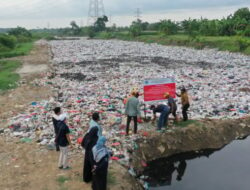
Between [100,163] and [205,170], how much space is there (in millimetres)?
3556

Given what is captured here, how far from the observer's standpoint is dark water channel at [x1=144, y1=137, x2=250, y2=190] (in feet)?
21.5

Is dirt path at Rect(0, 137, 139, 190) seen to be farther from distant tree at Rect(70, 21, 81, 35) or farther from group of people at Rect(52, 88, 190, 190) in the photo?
distant tree at Rect(70, 21, 81, 35)

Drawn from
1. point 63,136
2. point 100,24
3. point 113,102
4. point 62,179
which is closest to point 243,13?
point 113,102

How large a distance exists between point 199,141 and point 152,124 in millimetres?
1488

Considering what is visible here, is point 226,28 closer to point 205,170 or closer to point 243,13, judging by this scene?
point 243,13

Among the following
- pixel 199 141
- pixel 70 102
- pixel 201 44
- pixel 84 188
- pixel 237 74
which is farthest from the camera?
pixel 201 44

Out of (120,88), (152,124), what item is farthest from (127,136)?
(120,88)

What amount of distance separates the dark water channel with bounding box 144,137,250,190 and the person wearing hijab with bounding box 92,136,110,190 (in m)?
1.98

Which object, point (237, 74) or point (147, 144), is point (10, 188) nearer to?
point (147, 144)

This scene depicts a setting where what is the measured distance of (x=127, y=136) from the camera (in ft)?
25.3

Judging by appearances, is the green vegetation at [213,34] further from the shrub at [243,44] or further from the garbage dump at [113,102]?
the garbage dump at [113,102]

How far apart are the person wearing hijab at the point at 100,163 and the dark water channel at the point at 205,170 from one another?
1978mm

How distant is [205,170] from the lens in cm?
720

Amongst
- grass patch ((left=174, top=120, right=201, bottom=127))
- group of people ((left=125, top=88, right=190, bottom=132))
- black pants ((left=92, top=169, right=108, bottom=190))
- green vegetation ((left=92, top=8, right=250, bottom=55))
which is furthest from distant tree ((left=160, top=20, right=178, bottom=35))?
black pants ((left=92, top=169, right=108, bottom=190))
